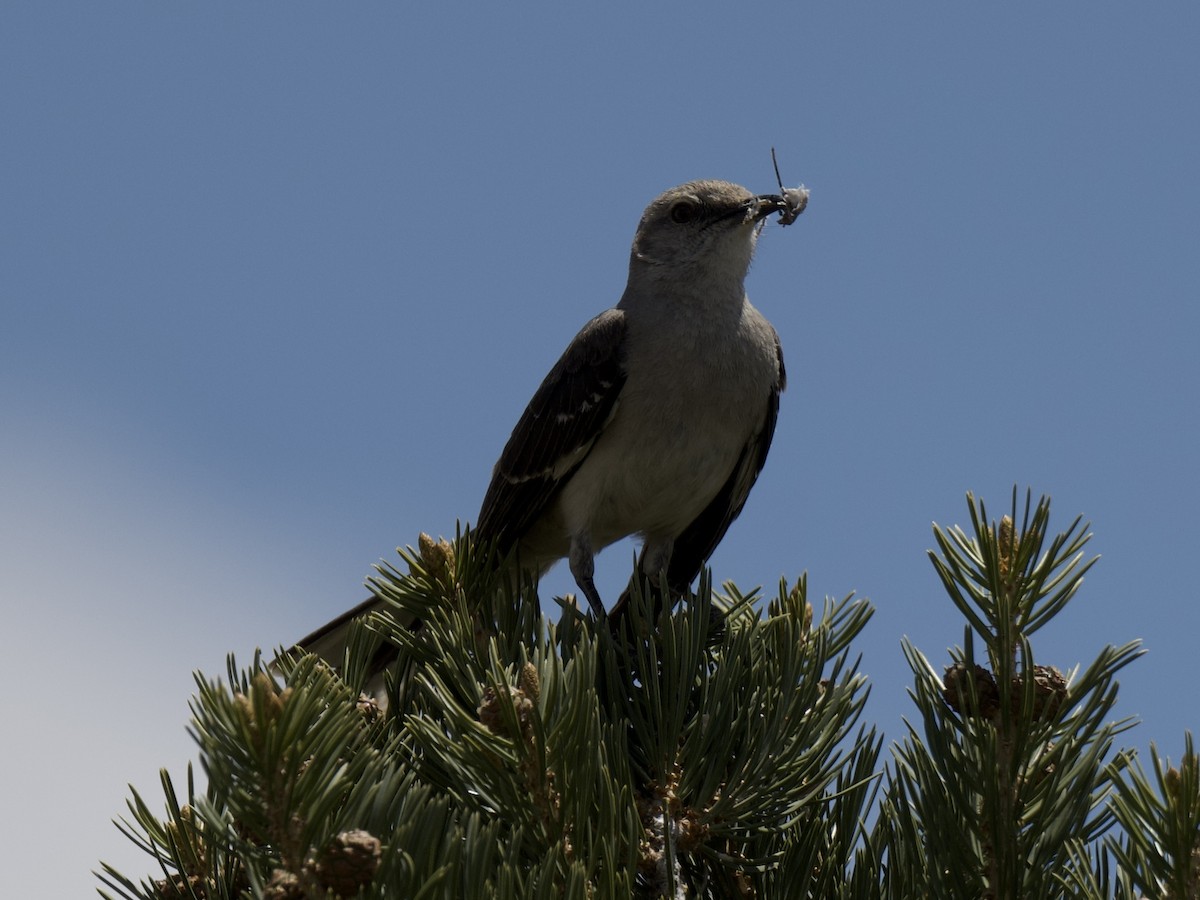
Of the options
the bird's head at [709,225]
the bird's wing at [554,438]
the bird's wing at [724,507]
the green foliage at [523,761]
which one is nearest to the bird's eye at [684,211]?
the bird's head at [709,225]

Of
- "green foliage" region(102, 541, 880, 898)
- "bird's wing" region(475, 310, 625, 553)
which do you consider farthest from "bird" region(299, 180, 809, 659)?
"green foliage" region(102, 541, 880, 898)

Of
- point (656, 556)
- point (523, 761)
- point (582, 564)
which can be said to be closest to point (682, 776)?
point (523, 761)

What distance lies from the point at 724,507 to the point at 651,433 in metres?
0.73

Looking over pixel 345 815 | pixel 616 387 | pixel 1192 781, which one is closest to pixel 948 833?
pixel 1192 781

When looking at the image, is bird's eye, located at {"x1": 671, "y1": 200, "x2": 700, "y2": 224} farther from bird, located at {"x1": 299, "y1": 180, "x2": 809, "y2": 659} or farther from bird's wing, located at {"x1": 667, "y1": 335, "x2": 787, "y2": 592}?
bird's wing, located at {"x1": 667, "y1": 335, "x2": 787, "y2": 592}

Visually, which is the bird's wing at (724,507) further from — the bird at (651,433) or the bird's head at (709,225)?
the bird's head at (709,225)

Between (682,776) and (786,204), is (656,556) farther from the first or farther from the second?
(682,776)

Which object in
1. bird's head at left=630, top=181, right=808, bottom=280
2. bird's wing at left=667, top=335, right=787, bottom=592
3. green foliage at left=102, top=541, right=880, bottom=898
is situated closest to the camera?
green foliage at left=102, top=541, right=880, bottom=898

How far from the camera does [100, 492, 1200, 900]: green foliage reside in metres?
1.95

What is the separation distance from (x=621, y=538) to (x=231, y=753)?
462cm

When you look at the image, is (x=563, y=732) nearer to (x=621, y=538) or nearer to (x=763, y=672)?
(x=763, y=672)

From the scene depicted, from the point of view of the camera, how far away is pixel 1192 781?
7.00ft

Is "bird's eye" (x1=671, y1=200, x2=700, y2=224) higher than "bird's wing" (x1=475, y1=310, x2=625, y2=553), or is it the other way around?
"bird's eye" (x1=671, y1=200, x2=700, y2=224)

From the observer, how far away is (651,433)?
6.10 metres
